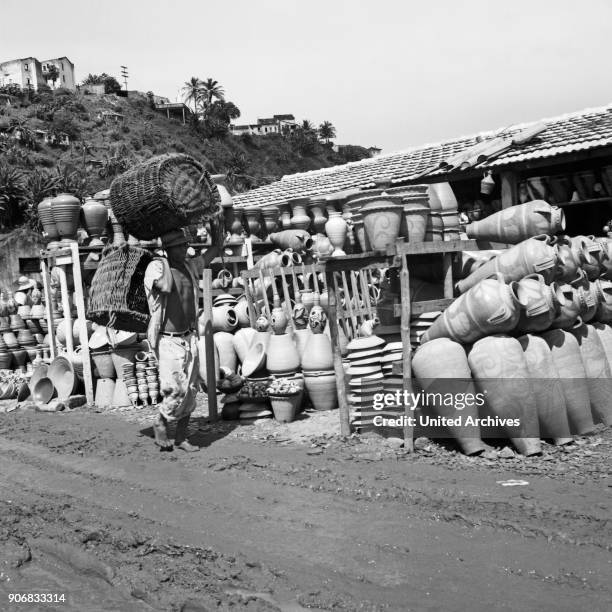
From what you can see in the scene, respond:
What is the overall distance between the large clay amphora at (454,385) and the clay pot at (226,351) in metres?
3.35

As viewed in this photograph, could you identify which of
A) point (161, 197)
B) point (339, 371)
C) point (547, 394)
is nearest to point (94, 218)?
point (161, 197)

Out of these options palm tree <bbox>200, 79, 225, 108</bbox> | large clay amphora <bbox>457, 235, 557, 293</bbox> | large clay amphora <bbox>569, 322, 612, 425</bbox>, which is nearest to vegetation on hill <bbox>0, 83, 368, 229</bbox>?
palm tree <bbox>200, 79, 225, 108</bbox>

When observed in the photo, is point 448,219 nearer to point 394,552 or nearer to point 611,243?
point 611,243

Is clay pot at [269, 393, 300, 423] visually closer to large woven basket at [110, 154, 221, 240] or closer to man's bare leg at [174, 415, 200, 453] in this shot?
man's bare leg at [174, 415, 200, 453]

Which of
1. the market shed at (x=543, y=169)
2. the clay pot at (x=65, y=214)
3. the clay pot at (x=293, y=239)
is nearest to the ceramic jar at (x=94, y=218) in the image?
the clay pot at (x=65, y=214)

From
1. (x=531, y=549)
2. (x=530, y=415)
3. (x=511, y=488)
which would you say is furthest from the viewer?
(x=530, y=415)

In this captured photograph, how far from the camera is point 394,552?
315 centimetres

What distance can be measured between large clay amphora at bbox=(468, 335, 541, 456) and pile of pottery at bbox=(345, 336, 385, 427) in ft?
3.33

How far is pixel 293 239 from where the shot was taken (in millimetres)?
10000

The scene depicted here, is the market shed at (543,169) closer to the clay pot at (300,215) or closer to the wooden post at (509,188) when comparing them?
the wooden post at (509,188)

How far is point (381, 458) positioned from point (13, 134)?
Answer: 5050 centimetres

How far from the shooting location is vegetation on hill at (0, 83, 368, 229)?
3322 cm

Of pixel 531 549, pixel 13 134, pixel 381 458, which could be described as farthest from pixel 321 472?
pixel 13 134

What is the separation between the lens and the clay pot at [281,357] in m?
6.31
